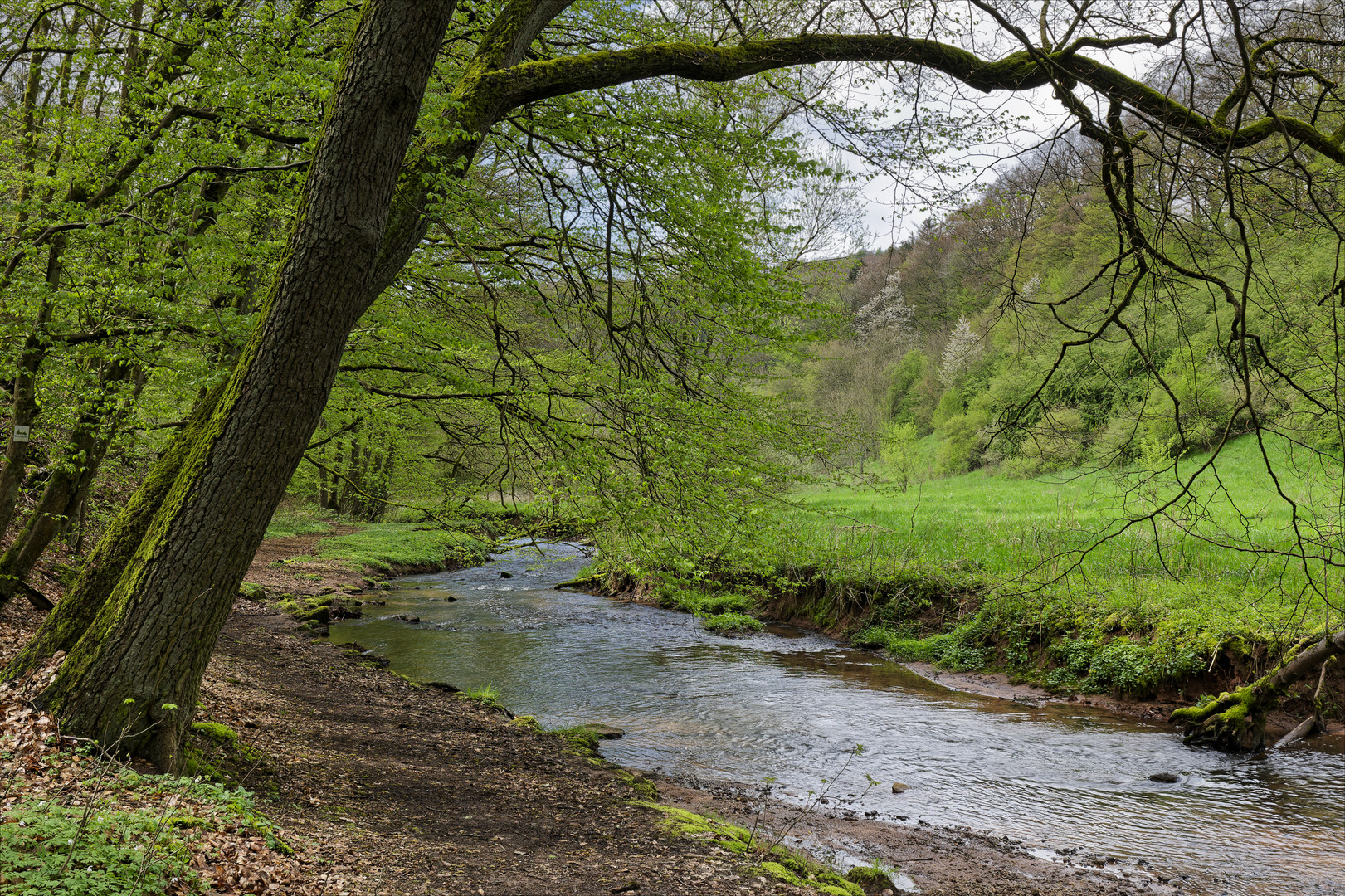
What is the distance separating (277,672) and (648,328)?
5.59m

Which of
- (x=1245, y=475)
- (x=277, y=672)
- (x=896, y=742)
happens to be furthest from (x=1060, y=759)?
(x=1245, y=475)

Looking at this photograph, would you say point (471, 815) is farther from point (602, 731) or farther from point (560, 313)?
point (560, 313)

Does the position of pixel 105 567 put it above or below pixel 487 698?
above

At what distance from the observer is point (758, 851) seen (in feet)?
16.6

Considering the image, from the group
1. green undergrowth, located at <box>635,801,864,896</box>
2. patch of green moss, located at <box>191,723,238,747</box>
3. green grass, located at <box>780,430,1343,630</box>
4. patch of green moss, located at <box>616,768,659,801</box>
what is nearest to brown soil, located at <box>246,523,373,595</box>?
green grass, located at <box>780,430,1343,630</box>

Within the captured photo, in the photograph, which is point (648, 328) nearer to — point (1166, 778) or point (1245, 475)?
point (1166, 778)

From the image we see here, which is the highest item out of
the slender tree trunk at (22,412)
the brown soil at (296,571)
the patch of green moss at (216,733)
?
the slender tree trunk at (22,412)

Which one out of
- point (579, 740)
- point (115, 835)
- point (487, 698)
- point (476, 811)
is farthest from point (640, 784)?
point (115, 835)

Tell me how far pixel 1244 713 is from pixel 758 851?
5.91 meters

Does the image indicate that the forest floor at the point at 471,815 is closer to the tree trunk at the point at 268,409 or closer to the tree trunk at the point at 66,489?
the tree trunk at the point at 66,489

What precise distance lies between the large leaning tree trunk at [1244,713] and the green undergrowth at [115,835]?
873 centimetres

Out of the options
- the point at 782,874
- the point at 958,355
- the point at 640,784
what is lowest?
the point at 640,784

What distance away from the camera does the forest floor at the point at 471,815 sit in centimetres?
390

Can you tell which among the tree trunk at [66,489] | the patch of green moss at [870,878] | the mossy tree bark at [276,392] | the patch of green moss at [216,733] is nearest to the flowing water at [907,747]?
the patch of green moss at [870,878]
